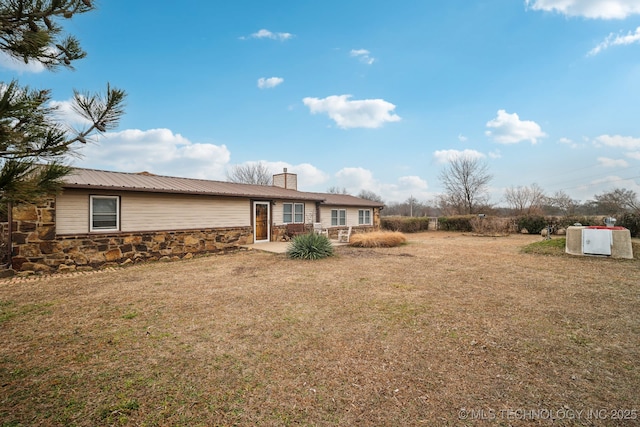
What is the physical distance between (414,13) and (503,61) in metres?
4.41

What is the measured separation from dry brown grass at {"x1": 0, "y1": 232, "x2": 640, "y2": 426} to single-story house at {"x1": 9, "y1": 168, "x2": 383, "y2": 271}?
179 centimetres

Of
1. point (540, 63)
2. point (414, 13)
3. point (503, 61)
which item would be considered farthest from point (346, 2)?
point (540, 63)

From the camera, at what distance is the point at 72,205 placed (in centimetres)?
823

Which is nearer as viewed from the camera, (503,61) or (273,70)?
(503,61)

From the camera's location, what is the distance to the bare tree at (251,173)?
38.0 metres

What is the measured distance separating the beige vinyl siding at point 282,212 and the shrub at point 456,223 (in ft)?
44.2

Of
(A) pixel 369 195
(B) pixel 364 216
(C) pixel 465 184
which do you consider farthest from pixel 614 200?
(A) pixel 369 195

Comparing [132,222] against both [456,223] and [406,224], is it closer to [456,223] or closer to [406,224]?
[406,224]

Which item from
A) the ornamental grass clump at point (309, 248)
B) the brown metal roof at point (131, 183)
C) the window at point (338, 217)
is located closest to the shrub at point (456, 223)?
the window at point (338, 217)

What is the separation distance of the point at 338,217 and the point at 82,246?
42.9ft

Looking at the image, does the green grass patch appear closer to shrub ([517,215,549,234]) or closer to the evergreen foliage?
shrub ([517,215,549,234])

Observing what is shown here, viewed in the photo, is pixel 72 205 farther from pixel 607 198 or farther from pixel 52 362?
pixel 607 198

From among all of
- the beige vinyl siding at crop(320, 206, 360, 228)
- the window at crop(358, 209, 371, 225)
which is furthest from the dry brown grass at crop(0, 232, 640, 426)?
the window at crop(358, 209, 371, 225)

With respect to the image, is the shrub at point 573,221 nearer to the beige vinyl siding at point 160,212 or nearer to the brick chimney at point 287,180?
the brick chimney at point 287,180
